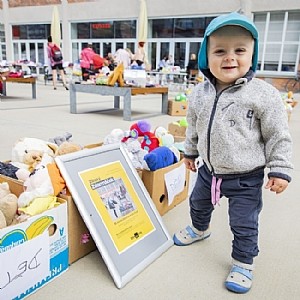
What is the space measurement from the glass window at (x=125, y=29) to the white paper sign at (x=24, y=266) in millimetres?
14092

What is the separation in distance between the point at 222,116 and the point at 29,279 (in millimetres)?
907

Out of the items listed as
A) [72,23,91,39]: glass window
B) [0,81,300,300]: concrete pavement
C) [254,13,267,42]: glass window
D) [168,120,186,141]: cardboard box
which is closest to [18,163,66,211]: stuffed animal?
[0,81,300,300]: concrete pavement

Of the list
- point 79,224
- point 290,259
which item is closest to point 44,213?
point 79,224

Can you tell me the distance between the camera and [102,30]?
14977 mm

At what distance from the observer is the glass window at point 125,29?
14.2 meters

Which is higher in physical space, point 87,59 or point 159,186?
point 87,59

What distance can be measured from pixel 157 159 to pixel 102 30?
14.5 m

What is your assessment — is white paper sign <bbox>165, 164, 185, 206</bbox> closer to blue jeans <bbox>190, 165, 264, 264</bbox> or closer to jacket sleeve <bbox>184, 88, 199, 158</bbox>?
jacket sleeve <bbox>184, 88, 199, 158</bbox>

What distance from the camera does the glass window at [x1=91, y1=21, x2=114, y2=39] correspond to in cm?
1474

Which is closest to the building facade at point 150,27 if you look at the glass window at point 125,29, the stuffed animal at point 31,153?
the glass window at point 125,29

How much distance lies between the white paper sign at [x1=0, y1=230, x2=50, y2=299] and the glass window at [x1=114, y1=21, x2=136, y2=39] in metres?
14.1

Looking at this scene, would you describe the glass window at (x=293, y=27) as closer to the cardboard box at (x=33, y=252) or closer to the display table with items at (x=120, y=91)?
the display table with items at (x=120, y=91)

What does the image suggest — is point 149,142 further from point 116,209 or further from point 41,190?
point 41,190

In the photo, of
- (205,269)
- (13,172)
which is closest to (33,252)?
(13,172)
